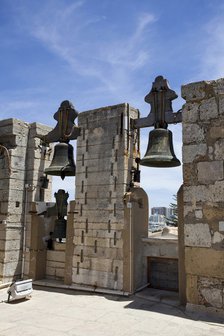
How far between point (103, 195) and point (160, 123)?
90.9 inches

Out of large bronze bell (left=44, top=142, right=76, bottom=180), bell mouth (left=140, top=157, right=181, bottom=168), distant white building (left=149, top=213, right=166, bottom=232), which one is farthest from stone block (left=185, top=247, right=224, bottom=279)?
distant white building (left=149, top=213, right=166, bottom=232)

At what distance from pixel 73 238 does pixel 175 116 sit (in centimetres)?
411

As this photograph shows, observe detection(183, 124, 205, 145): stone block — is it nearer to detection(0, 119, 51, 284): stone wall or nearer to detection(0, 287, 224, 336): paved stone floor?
detection(0, 287, 224, 336): paved stone floor

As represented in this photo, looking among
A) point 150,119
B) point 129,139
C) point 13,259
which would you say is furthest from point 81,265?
point 150,119

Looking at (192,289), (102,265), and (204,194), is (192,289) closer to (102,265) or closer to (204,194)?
(204,194)

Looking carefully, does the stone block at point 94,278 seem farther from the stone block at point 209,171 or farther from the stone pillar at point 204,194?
the stone block at point 209,171

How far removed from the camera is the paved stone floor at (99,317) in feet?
17.7

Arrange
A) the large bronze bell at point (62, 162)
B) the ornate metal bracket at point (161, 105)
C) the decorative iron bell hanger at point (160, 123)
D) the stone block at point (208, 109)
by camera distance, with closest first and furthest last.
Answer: the stone block at point (208, 109)
the decorative iron bell hanger at point (160, 123)
the ornate metal bracket at point (161, 105)
the large bronze bell at point (62, 162)

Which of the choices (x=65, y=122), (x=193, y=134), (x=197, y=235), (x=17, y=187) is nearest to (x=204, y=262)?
(x=197, y=235)

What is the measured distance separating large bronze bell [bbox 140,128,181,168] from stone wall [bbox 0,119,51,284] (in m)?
3.97

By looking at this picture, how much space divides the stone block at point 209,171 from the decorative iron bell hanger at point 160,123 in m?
0.87

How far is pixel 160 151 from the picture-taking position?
7.52 meters

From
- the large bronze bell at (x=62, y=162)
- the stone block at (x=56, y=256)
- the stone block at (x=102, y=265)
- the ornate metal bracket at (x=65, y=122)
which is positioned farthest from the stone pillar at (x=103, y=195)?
the stone block at (x=56, y=256)

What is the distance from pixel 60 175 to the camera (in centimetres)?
913
